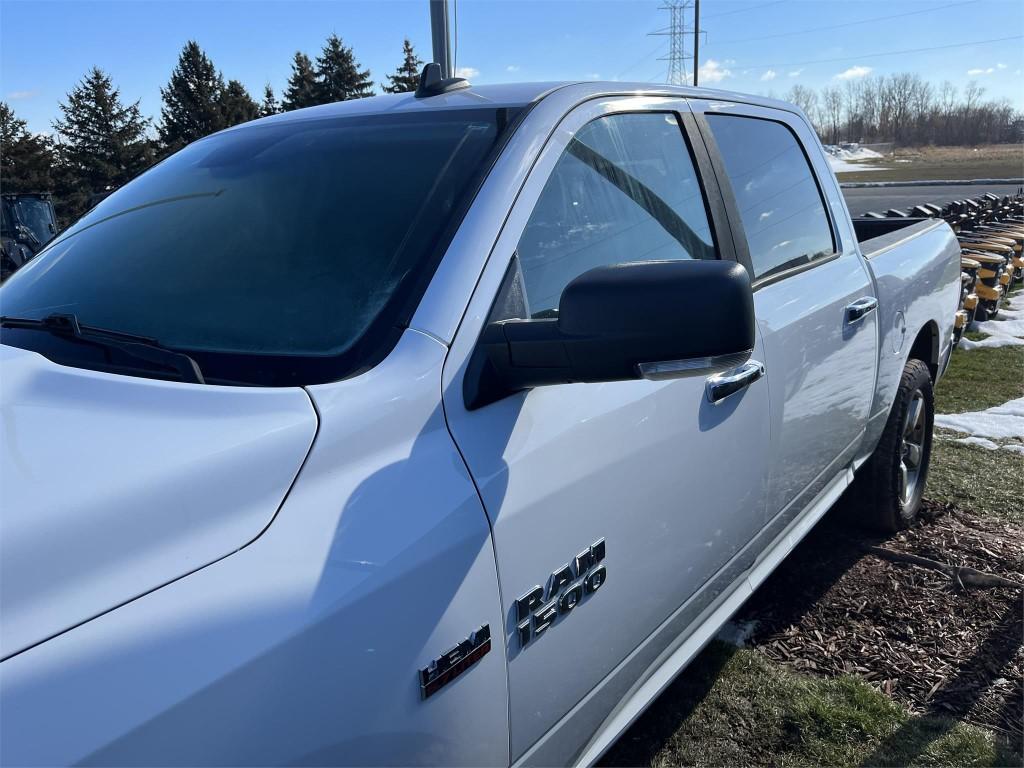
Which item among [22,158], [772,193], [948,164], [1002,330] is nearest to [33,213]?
[772,193]

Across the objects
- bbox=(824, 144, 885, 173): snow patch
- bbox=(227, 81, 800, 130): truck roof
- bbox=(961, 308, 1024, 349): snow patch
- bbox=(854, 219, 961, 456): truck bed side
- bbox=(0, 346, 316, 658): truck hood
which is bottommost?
bbox=(824, 144, 885, 173): snow patch

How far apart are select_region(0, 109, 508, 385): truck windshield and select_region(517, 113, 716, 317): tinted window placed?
7.6 inches

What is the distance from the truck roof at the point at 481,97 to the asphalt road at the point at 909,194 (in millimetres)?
22933

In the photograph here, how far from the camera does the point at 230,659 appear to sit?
1021mm

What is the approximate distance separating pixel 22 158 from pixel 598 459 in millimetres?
45223

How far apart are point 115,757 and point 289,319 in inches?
33.6

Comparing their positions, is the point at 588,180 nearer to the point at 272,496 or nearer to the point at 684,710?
the point at 272,496

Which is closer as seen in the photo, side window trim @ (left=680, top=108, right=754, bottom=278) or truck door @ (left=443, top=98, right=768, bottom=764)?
truck door @ (left=443, top=98, right=768, bottom=764)

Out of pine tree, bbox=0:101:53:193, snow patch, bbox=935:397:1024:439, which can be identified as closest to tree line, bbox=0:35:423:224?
pine tree, bbox=0:101:53:193

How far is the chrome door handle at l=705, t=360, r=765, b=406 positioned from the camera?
207 cm

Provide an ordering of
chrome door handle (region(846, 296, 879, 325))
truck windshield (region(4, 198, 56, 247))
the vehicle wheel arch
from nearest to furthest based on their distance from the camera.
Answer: chrome door handle (region(846, 296, 879, 325)) < the vehicle wheel arch < truck windshield (region(4, 198, 56, 247))

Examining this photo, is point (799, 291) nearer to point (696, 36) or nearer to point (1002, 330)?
point (1002, 330)

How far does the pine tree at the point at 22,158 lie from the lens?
37875 mm

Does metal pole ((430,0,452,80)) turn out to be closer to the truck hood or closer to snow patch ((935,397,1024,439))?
snow patch ((935,397,1024,439))
